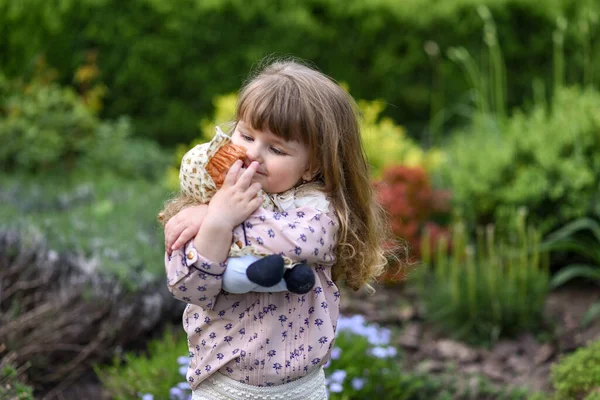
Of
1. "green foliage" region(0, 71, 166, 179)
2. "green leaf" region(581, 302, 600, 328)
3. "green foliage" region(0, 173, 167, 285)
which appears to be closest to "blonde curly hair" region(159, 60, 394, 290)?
"green foliage" region(0, 173, 167, 285)

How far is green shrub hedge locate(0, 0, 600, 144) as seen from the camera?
709 centimetres

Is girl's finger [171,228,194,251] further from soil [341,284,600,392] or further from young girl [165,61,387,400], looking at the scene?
soil [341,284,600,392]

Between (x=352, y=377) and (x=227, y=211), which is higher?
(x=227, y=211)

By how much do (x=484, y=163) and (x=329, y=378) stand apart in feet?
7.60

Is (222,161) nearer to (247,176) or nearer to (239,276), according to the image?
(247,176)

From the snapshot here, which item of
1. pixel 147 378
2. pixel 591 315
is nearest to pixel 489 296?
pixel 591 315

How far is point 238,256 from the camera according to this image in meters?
1.92

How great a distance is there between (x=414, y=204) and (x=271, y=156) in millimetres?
3256

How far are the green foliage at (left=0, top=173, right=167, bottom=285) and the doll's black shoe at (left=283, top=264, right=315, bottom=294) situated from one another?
1.88 metres

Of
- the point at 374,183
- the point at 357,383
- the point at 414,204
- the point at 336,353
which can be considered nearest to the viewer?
the point at 374,183

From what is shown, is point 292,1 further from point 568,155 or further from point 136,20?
point 568,155

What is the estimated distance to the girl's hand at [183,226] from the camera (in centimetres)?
193

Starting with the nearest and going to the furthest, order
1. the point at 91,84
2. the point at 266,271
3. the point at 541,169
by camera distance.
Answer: the point at 266,271 < the point at 541,169 < the point at 91,84

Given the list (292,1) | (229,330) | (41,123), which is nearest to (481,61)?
(292,1)
